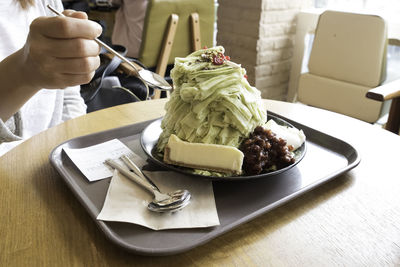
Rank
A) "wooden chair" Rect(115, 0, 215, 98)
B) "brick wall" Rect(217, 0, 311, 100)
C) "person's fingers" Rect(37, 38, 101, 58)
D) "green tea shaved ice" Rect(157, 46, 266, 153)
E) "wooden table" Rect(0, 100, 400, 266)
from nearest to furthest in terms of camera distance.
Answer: "wooden table" Rect(0, 100, 400, 266) → "person's fingers" Rect(37, 38, 101, 58) → "green tea shaved ice" Rect(157, 46, 266, 153) → "wooden chair" Rect(115, 0, 215, 98) → "brick wall" Rect(217, 0, 311, 100)

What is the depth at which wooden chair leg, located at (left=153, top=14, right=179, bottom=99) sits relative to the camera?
6.74 ft

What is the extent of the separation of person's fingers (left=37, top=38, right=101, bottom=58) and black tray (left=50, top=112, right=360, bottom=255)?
26 centimetres

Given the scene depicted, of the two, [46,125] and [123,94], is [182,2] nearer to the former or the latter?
[123,94]

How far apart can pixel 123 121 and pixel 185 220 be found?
0.55 metres

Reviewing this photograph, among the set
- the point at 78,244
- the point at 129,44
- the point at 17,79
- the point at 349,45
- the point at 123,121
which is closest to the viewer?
the point at 78,244

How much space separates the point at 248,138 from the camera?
78 centimetres

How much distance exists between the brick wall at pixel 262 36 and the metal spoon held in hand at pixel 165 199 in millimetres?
1921

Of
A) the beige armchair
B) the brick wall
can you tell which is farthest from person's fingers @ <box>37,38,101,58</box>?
the brick wall

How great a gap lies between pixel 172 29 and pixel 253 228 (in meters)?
1.71

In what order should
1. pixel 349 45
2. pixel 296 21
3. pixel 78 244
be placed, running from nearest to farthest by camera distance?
pixel 78 244 < pixel 349 45 < pixel 296 21

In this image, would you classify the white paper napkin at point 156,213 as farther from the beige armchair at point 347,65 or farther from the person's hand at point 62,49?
the beige armchair at point 347,65

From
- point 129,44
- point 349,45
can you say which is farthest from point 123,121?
point 129,44

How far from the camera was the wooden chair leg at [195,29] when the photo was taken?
85.4 inches

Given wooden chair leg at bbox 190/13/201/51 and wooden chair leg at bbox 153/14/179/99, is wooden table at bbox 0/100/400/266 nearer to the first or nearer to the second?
wooden chair leg at bbox 153/14/179/99
